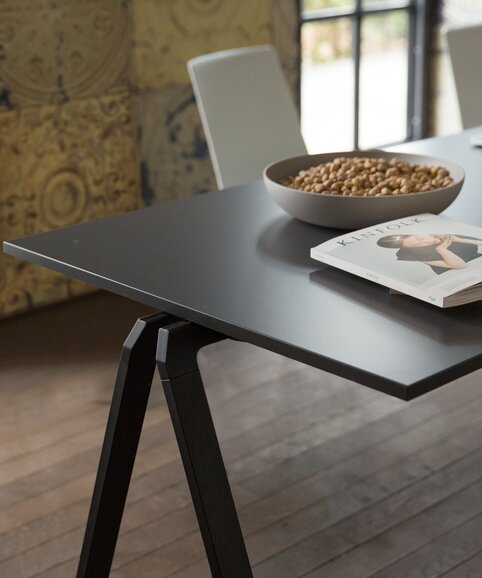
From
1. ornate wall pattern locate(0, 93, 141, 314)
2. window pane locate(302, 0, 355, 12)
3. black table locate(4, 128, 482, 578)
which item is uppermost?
window pane locate(302, 0, 355, 12)

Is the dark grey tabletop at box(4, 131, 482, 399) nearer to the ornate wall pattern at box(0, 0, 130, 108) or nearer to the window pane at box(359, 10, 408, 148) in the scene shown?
the ornate wall pattern at box(0, 0, 130, 108)

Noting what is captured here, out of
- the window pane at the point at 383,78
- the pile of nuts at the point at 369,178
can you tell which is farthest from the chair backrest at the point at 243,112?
the window pane at the point at 383,78

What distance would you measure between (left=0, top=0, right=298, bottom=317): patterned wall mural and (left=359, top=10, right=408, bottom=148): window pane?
2.52 feet

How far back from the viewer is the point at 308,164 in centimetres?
191

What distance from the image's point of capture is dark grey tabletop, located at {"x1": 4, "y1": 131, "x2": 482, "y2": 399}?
1162mm

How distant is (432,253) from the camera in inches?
55.0

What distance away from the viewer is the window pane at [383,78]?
435cm

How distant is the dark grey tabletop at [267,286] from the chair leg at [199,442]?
7 centimetres

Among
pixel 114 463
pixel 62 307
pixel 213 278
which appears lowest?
pixel 62 307

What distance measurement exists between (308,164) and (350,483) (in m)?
0.77

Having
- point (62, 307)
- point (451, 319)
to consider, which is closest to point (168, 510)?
point (451, 319)

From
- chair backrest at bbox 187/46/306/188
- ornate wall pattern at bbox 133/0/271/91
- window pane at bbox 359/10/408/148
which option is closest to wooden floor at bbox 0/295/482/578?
chair backrest at bbox 187/46/306/188

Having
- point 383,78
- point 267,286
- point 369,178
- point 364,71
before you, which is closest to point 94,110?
point 364,71

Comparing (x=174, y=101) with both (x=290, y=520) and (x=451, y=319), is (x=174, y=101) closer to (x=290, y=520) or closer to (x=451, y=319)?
(x=290, y=520)
